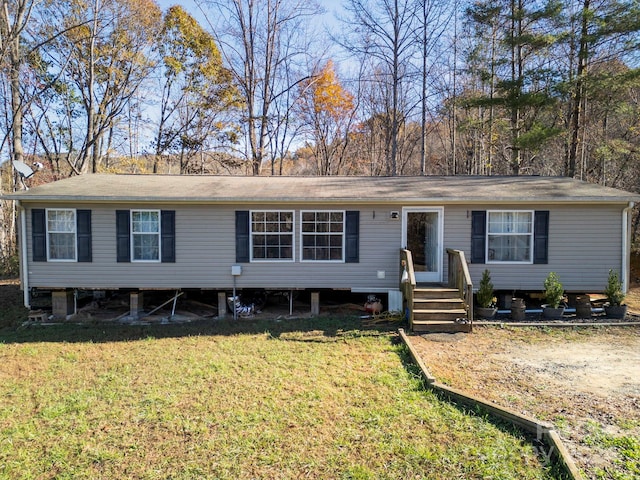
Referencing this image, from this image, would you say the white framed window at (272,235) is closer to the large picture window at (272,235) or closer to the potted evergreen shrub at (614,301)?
the large picture window at (272,235)

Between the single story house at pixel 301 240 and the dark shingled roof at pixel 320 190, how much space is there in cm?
12

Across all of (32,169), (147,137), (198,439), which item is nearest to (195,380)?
(198,439)

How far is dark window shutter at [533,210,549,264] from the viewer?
27.9 feet

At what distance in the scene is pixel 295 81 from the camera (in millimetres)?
22500

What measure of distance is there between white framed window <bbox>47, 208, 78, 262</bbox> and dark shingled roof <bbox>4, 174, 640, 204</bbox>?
553mm

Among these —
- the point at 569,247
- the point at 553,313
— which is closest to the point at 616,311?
the point at 553,313

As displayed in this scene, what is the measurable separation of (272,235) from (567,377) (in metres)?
6.03

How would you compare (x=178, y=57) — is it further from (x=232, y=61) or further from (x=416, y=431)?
(x=416, y=431)

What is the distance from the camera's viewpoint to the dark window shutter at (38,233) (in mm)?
8422

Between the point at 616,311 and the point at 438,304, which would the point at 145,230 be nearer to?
the point at 438,304

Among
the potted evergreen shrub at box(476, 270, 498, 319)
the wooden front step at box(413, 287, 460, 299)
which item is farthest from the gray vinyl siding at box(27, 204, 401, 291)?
the potted evergreen shrub at box(476, 270, 498, 319)

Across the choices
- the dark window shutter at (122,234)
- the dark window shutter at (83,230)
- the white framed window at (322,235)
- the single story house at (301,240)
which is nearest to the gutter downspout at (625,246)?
the single story house at (301,240)

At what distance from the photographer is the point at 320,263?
8.71m

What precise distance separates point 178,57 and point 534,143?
56.8 feet
